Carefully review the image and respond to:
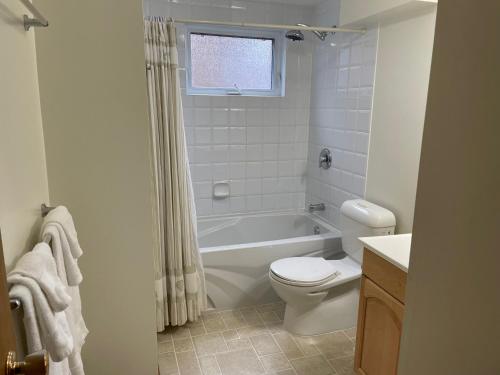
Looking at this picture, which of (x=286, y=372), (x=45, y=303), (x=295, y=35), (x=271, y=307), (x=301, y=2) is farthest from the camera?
(x=301, y=2)

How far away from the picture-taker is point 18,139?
1.15 m

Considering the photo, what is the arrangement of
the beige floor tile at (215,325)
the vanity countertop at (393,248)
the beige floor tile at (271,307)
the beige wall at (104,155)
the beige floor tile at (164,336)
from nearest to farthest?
the beige wall at (104,155)
the vanity countertop at (393,248)
the beige floor tile at (164,336)
the beige floor tile at (215,325)
the beige floor tile at (271,307)

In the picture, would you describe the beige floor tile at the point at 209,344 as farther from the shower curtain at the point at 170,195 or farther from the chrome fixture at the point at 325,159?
the chrome fixture at the point at 325,159

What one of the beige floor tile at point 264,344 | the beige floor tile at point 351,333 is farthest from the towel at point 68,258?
the beige floor tile at point 351,333

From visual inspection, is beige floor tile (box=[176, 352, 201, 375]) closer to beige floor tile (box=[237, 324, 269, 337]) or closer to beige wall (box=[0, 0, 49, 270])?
beige floor tile (box=[237, 324, 269, 337])

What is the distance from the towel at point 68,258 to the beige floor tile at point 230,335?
1258mm

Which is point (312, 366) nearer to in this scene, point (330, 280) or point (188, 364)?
point (330, 280)

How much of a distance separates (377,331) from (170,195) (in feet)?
4.33

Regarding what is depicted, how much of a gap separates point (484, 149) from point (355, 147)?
2104 mm

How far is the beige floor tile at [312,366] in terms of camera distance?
212 cm

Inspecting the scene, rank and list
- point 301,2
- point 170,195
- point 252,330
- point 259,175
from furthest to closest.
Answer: point 259,175 → point 301,2 → point 252,330 → point 170,195

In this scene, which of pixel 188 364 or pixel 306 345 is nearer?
pixel 188 364

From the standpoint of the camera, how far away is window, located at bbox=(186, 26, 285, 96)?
307cm

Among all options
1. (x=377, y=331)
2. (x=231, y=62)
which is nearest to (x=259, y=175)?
(x=231, y=62)
